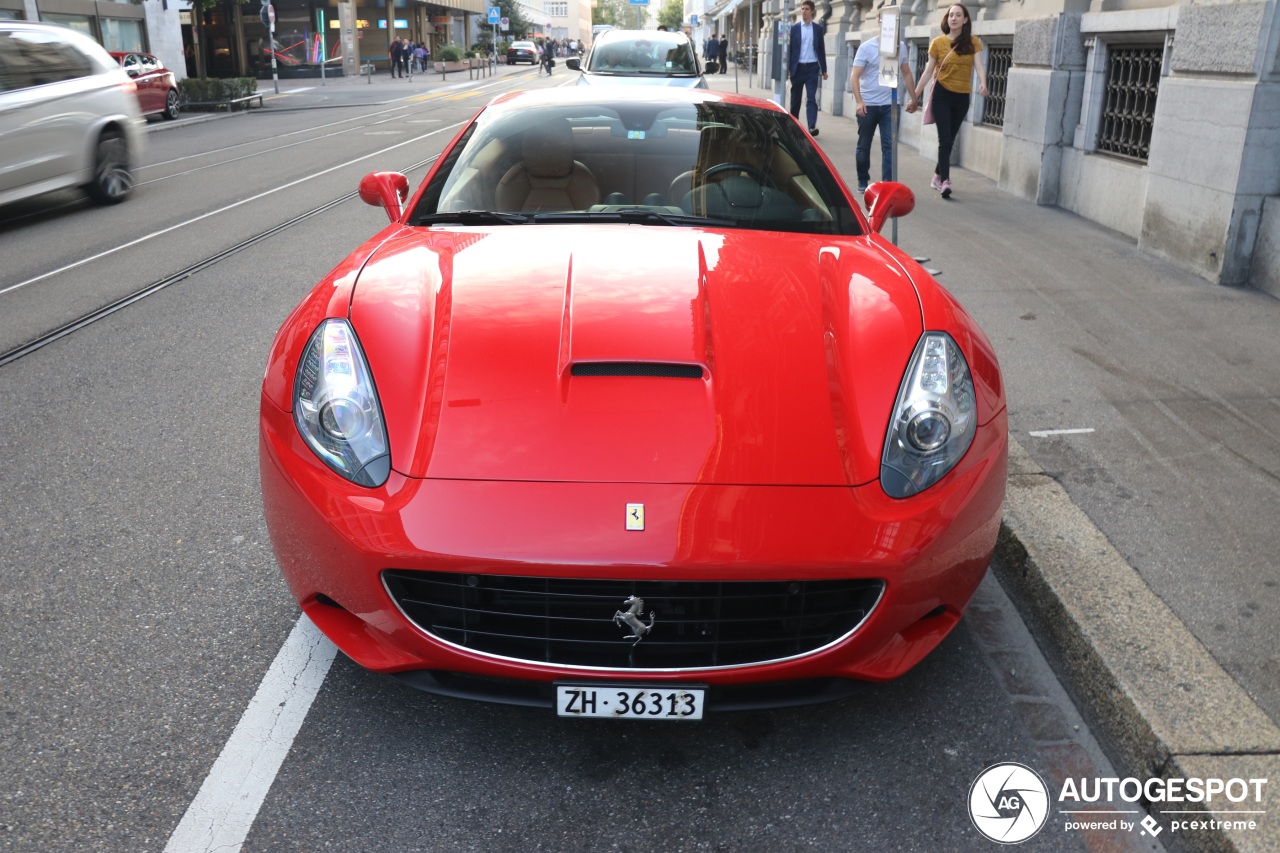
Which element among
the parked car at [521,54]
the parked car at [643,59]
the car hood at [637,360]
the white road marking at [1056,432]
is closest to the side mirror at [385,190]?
the car hood at [637,360]

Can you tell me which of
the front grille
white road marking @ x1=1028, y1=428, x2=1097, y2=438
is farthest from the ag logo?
white road marking @ x1=1028, y1=428, x2=1097, y2=438

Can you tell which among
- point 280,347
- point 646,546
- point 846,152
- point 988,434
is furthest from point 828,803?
point 846,152

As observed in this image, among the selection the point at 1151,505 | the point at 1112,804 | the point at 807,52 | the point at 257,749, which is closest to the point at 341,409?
the point at 257,749

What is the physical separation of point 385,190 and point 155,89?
23802 millimetres

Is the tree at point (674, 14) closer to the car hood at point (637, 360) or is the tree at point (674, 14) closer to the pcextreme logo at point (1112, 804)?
the car hood at point (637, 360)

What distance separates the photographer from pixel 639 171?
4.05m

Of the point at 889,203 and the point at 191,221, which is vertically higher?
the point at 889,203

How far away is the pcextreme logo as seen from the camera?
2.27 meters

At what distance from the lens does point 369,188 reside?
430cm

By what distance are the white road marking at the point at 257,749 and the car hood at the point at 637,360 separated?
2.45 ft

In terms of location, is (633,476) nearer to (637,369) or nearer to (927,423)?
(637,369)

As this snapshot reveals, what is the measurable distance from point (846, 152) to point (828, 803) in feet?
45.1

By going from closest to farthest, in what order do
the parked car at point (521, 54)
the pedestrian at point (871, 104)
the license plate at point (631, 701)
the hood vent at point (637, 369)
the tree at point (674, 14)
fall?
the license plate at point (631, 701), the hood vent at point (637, 369), the pedestrian at point (871, 104), the parked car at point (521, 54), the tree at point (674, 14)

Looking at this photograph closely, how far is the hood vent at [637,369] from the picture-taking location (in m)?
2.69
